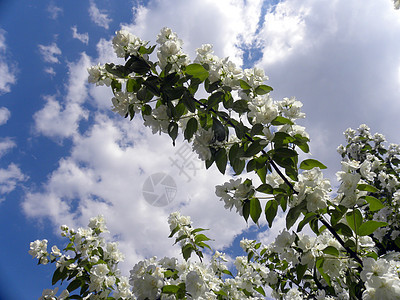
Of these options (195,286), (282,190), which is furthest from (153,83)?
(195,286)

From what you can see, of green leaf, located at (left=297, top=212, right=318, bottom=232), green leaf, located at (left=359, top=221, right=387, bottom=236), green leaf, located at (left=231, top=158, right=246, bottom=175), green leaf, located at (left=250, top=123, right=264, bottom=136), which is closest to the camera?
green leaf, located at (left=359, top=221, right=387, bottom=236)

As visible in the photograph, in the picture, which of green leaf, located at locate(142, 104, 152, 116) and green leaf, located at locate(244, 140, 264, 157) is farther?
green leaf, located at locate(142, 104, 152, 116)

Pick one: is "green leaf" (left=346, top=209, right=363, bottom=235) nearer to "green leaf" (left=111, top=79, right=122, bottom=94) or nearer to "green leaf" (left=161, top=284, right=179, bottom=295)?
"green leaf" (left=161, top=284, right=179, bottom=295)

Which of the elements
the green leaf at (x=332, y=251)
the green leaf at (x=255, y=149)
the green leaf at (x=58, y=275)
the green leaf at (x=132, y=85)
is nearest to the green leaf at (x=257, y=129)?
the green leaf at (x=255, y=149)

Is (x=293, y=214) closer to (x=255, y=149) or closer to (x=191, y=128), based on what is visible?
(x=255, y=149)

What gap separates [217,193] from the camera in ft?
5.37

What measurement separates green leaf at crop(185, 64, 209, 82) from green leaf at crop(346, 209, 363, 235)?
119 centimetres

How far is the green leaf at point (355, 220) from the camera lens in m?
1.30

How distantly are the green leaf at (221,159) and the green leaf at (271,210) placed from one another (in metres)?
0.35

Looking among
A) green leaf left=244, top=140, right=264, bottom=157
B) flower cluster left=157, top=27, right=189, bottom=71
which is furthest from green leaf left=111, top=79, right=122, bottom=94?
green leaf left=244, top=140, right=264, bottom=157

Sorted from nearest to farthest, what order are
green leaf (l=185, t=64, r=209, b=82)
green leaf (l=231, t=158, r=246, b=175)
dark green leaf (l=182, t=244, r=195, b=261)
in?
green leaf (l=231, t=158, r=246, b=175), green leaf (l=185, t=64, r=209, b=82), dark green leaf (l=182, t=244, r=195, b=261)

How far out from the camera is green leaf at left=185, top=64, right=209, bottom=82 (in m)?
1.73

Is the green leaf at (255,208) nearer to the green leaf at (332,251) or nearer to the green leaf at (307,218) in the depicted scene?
the green leaf at (307,218)

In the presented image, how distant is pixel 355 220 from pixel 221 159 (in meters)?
0.81
